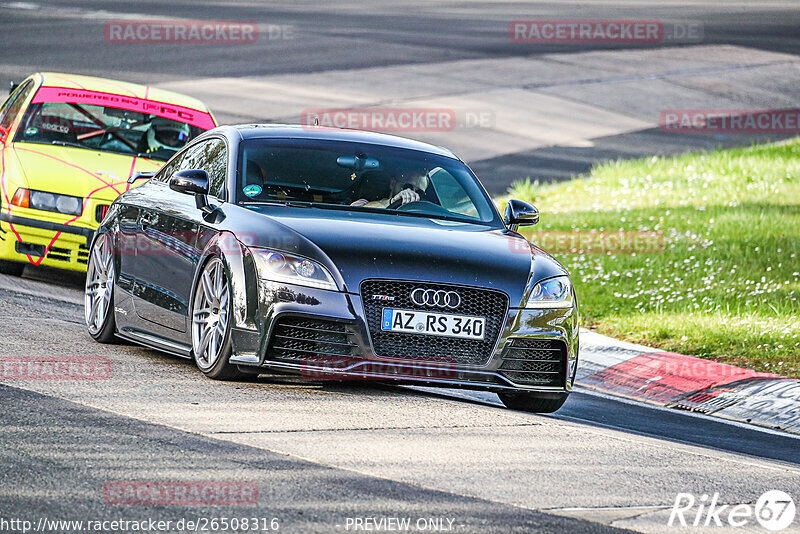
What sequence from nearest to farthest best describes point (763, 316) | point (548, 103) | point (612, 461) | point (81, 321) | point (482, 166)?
point (612, 461) → point (81, 321) → point (763, 316) → point (482, 166) → point (548, 103)

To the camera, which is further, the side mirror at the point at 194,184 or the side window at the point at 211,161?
the side window at the point at 211,161

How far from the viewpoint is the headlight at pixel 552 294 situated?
7.95m

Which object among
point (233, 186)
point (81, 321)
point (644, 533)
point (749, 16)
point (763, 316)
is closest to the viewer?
point (644, 533)

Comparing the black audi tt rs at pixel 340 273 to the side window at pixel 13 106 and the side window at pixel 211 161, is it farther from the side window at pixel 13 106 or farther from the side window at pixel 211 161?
the side window at pixel 13 106

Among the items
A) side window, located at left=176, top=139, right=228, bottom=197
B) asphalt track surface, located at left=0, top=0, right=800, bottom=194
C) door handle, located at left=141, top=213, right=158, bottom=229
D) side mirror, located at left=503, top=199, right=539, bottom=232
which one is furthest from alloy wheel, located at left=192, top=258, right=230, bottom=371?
asphalt track surface, located at left=0, top=0, right=800, bottom=194

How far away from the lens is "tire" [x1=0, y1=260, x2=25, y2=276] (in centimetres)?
1234

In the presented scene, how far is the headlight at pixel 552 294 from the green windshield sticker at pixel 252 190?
179 cm

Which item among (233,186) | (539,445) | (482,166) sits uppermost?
(233,186)

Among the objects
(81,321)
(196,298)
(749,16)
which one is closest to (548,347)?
(196,298)

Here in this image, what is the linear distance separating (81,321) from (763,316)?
5.48 meters

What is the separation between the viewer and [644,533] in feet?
18.2

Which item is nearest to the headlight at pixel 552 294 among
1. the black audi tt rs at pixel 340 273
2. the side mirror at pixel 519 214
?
the black audi tt rs at pixel 340 273

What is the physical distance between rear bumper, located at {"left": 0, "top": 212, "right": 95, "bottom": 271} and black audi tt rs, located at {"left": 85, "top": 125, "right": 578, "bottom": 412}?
265 cm

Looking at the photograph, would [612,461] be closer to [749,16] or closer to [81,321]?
[81,321]
